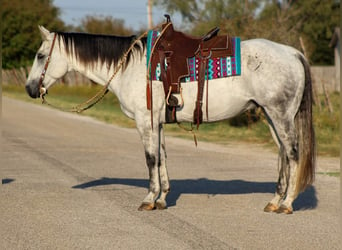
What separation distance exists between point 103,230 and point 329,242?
219 centimetres

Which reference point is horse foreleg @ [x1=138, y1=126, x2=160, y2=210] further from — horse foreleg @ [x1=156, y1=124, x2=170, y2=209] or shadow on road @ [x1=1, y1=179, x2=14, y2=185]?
shadow on road @ [x1=1, y1=179, x2=14, y2=185]

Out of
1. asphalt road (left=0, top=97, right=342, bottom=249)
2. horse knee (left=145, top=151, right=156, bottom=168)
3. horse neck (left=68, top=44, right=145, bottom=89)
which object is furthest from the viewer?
horse neck (left=68, top=44, right=145, bottom=89)

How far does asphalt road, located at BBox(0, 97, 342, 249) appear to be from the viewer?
7.01 meters

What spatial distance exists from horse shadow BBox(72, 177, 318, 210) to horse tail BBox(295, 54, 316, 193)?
0.60m

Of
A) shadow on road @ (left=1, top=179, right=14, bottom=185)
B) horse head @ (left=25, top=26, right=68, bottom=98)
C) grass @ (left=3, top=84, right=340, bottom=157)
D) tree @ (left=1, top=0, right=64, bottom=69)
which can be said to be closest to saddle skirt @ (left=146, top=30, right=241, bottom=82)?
horse head @ (left=25, top=26, right=68, bottom=98)

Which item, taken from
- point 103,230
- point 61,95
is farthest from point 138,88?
point 61,95

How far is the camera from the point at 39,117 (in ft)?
90.8

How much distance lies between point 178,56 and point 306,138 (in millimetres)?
1789

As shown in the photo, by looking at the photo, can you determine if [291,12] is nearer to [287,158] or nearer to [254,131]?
[254,131]

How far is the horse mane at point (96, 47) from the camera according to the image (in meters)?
9.15

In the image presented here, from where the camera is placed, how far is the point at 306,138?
28.8 feet

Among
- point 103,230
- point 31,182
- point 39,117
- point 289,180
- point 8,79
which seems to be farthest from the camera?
point 8,79

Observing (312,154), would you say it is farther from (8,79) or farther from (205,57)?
(8,79)

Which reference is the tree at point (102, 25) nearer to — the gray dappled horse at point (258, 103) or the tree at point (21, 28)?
the tree at point (21, 28)
